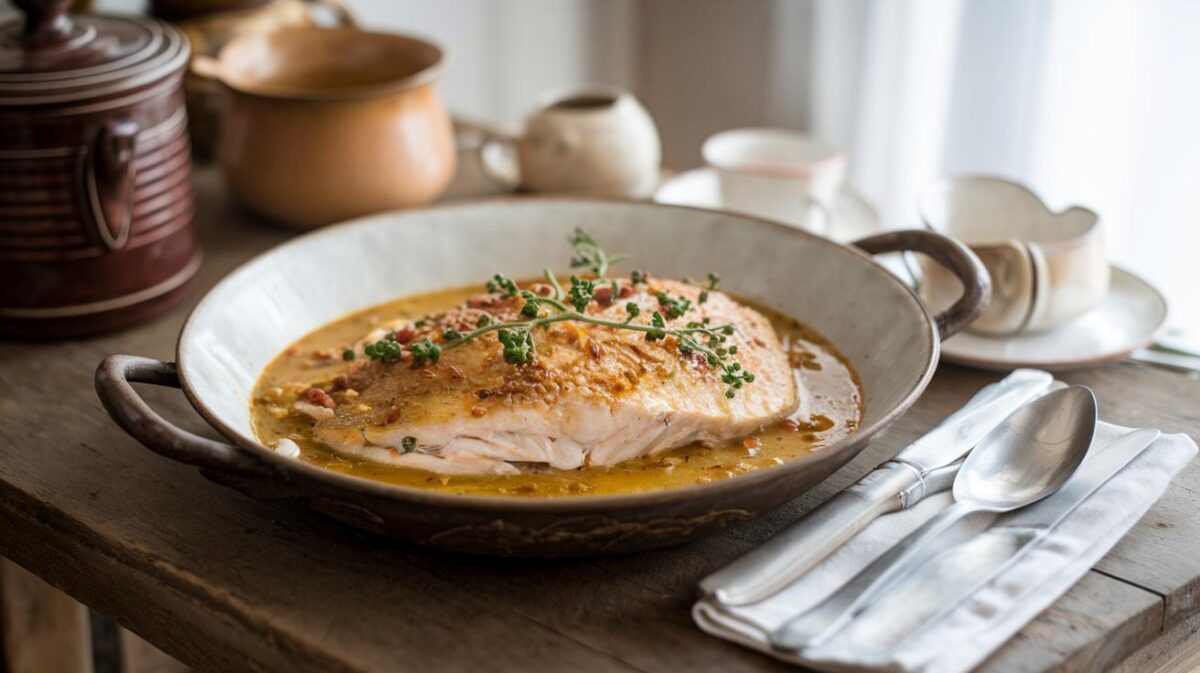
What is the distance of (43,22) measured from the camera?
1.71m

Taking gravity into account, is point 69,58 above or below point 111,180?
above

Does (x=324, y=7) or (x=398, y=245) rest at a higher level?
(x=324, y=7)

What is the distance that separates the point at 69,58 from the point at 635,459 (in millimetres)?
979

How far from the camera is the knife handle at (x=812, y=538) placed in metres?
1.14

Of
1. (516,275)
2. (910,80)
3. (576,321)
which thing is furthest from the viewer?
(910,80)

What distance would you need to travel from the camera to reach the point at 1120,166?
3117 mm

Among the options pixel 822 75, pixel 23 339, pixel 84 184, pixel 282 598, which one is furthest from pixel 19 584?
pixel 822 75

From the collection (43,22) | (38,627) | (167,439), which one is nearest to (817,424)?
(167,439)

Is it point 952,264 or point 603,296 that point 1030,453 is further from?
point 603,296

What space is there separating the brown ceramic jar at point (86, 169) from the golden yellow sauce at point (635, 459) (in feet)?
1.09

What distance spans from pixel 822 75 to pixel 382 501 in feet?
9.46

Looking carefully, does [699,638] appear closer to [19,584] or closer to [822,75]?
[19,584]

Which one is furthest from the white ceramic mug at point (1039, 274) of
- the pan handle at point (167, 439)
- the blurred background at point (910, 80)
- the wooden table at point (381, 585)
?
the blurred background at point (910, 80)

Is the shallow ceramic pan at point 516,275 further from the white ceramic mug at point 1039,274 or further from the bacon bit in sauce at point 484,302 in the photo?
the bacon bit in sauce at point 484,302
